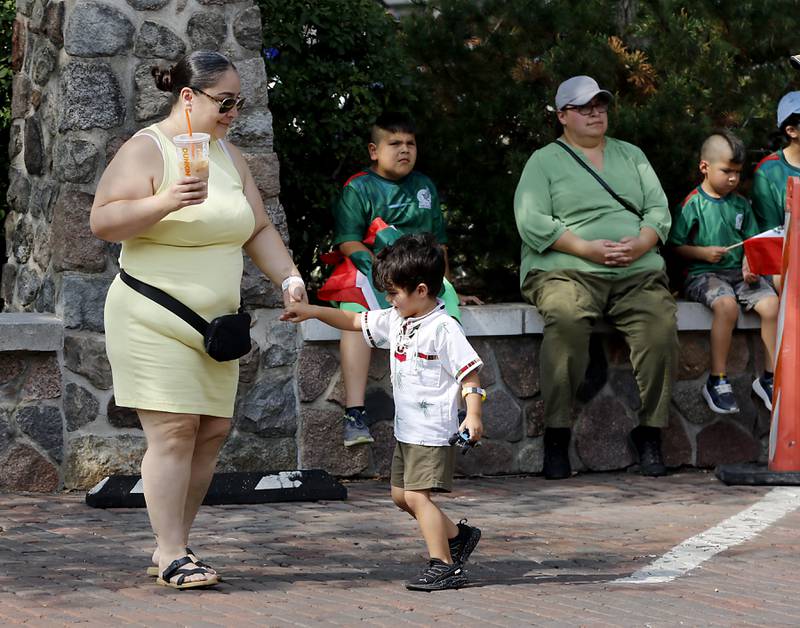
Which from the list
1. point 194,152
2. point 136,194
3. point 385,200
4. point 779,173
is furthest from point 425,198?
point 194,152

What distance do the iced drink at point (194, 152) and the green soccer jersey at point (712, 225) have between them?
4.27 m

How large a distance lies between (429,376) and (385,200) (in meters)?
2.69

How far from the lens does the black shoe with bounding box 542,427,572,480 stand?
792 centimetres

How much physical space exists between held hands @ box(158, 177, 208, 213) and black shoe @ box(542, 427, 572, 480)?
3.50 metres

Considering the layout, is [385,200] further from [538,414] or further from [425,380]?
[425,380]

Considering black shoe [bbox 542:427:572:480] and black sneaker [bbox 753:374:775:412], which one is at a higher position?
black sneaker [bbox 753:374:775:412]

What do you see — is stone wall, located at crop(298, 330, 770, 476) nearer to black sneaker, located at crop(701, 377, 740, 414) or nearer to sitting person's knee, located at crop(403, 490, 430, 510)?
black sneaker, located at crop(701, 377, 740, 414)

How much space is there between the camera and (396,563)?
577 cm

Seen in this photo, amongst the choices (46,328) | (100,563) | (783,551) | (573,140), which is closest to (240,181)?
(100,563)

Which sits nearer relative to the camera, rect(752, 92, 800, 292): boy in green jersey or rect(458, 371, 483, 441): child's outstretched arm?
rect(458, 371, 483, 441): child's outstretched arm

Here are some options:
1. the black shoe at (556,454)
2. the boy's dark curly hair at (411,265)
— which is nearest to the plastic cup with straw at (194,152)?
the boy's dark curly hair at (411,265)

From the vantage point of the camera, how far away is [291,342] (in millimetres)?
7547

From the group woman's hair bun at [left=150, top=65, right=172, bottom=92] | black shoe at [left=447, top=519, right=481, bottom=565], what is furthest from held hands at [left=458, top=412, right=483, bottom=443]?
woman's hair bun at [left=150, top=65, right=172, bottom=92]

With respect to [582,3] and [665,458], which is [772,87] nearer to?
[582,3]
